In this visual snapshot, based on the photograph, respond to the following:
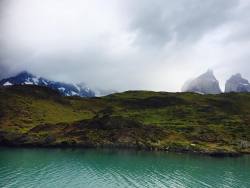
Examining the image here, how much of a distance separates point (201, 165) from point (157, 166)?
67.1ft

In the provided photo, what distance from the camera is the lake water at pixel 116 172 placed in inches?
4071

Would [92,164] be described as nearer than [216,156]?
Yes

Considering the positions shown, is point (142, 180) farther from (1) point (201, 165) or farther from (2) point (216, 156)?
(2) point (216, 156)

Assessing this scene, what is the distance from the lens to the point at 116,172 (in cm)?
12275

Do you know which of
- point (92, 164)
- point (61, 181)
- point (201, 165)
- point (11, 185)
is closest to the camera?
point (11, 185)

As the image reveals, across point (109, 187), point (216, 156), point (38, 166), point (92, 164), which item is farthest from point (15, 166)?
point (216, 156)

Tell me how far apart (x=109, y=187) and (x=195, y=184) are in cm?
2522

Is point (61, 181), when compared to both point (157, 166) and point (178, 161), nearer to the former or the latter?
point (157, 166)

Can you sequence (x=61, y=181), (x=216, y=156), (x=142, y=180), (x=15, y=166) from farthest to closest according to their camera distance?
1. (x=216, y=156)
2. (x=15, y=166)
3. (x=142, y=180)
4. (x=61, y=181)

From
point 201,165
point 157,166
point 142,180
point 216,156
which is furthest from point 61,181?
point 216,156

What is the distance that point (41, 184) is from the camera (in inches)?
3804

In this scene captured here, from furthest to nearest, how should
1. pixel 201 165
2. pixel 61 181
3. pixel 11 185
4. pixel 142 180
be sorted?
pixel 201 165 → pixel 142 180 → pixel 61 181 → pixel 11 185

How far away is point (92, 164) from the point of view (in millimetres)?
141625

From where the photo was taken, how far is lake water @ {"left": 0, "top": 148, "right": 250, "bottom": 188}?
103400 millimetres
